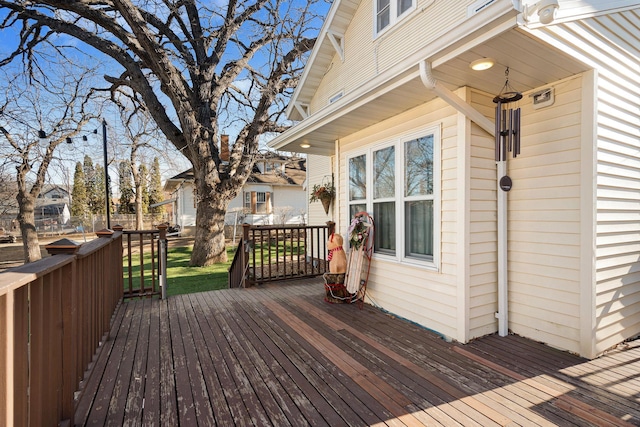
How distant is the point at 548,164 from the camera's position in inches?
A: 114

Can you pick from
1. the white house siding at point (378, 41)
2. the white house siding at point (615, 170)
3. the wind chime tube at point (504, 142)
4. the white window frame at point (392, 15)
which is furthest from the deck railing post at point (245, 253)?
the white window frame at point (392, 15)

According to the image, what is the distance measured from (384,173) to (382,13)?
4225mm

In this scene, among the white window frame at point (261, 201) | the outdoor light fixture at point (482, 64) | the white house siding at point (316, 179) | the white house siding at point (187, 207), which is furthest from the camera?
the white window frame at point (261, 201)

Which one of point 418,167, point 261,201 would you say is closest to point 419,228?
point 418,167

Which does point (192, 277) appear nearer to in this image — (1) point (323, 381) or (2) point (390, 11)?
(1) point (323, 381)

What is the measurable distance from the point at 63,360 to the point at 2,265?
536 inches

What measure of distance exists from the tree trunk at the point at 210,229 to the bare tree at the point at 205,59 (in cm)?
3

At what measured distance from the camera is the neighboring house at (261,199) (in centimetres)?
1755

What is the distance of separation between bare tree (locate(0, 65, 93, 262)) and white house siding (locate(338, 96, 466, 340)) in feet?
38.6

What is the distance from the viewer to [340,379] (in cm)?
240

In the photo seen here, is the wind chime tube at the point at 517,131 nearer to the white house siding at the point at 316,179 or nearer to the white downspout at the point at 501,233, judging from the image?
the white downspout at the point at 501,233

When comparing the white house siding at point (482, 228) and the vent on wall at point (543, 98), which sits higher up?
the vent on wall at point (543, 98)

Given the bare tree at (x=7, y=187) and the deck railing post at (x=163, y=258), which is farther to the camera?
the bare tree at (x=7, y=187)

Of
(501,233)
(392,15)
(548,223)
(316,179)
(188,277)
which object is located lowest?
(188,277)
